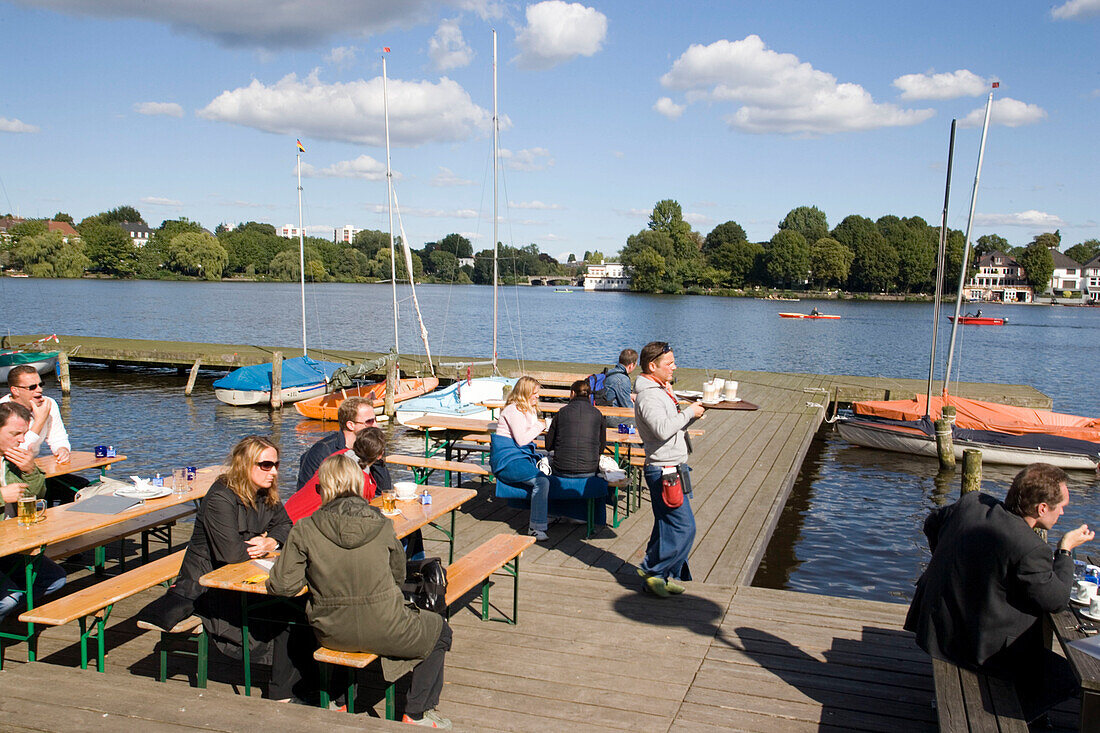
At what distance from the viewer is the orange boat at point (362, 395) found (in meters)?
19.8

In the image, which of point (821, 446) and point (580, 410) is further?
point (821, 446)

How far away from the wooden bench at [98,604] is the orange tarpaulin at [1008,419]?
1561 centimetres

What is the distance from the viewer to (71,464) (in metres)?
6.40

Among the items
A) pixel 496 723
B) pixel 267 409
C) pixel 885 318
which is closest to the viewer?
pixel 496 723

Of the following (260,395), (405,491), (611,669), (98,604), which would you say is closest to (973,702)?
(611,669)

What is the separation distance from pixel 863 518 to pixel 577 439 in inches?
290

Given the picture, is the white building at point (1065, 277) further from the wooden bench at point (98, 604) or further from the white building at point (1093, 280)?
the wooden bench at point (98, 604)

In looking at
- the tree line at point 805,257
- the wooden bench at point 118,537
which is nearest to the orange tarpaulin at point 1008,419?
the wooden bench at point 118,537

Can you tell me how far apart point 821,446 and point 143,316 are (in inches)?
1975

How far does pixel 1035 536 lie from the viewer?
3521 millimetres

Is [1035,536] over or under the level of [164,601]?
over

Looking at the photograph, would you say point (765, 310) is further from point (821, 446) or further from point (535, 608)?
point (535, 608)

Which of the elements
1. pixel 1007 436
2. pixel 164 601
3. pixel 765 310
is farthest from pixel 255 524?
pixel 765 310

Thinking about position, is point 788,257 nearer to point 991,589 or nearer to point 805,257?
point 805,257
